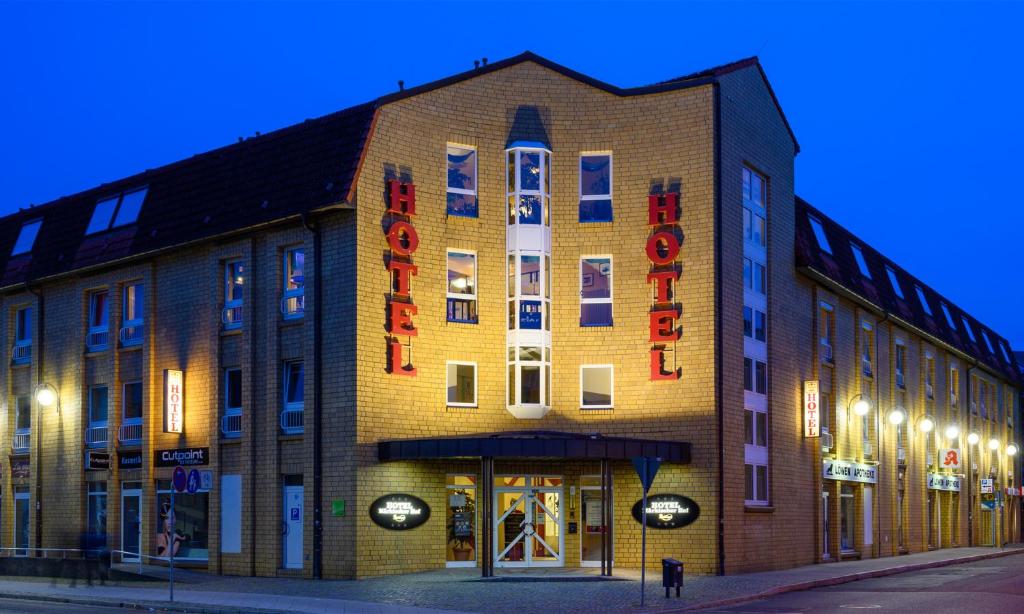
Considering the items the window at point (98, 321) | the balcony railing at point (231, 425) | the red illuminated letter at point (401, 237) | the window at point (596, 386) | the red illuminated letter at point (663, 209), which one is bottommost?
the balcony railing at point (231, 425)

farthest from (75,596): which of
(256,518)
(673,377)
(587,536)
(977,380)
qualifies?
(977,380)

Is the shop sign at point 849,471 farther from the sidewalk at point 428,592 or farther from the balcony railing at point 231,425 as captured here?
the balcony railing at point 231,425

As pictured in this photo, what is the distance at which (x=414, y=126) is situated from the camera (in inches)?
1215

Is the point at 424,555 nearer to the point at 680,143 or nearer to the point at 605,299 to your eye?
the point at 605,299

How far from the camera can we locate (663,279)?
31453mm

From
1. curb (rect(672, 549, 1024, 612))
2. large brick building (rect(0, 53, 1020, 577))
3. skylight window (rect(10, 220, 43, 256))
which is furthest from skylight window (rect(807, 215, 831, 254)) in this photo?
skylight window (rect(10, 220, 43, 256))

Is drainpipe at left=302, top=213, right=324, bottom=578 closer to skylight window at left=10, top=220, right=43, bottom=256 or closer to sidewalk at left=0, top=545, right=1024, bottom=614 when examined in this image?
sidewalk at left=0, top=545, right=1024, bottom=614

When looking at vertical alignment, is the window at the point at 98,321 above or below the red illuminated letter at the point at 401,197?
below

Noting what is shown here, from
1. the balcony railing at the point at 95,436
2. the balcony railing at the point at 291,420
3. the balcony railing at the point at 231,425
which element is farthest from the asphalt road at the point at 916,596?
the balcony railing at the point at 95,436

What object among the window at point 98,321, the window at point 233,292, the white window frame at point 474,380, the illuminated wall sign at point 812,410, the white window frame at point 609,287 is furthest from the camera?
the illuminated wall sign at point 812,410

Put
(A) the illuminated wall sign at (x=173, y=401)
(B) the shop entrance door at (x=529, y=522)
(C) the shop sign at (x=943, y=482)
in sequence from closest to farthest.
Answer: (B) the shop entrance door at (x=529, y=522)
(A) the illuminated wall sign at (x=173, y=401)
(C) the shop sign at (x=943, y=482)

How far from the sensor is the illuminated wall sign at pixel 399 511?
1145 inches

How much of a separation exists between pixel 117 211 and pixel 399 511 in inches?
507

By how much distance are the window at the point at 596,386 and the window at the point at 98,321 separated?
13.2m
